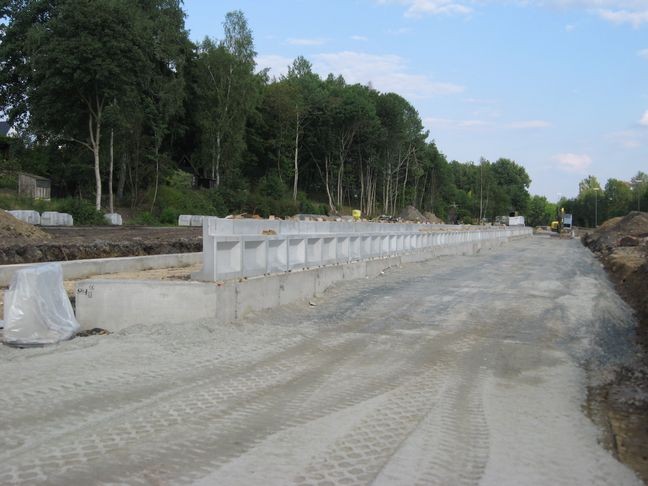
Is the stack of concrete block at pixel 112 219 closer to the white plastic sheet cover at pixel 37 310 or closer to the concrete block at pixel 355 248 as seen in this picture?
the concrete block at pixel 355 248

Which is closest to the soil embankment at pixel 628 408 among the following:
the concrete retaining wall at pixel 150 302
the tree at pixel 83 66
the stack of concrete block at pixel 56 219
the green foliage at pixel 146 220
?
the concrete retaining wall at pixel 150 302

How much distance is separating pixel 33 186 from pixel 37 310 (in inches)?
1720

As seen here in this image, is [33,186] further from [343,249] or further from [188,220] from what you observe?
[343,249]

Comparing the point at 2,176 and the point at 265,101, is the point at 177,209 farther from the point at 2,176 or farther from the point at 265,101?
the point at 265,101

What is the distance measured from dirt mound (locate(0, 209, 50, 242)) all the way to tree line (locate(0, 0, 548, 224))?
1917 cm

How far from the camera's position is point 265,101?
2798 inches

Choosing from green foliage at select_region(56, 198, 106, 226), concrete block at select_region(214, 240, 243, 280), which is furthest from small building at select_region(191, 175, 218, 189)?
concrete block at select_region(214, 240, 243, 280)

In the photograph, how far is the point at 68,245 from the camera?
20.0m

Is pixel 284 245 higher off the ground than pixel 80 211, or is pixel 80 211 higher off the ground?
pixel 80 211

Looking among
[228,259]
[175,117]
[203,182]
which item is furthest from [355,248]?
[203,182]

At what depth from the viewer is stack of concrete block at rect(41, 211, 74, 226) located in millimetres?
34938

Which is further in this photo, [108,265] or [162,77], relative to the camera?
[162,77]

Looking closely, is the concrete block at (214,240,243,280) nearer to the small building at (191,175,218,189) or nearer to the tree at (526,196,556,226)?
the small building at (191,175,218,189)

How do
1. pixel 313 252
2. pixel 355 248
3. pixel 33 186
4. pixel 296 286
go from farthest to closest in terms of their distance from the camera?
pixel 33 186 < pixel 355 248 < pixel 313 252 < pixel 296 286
